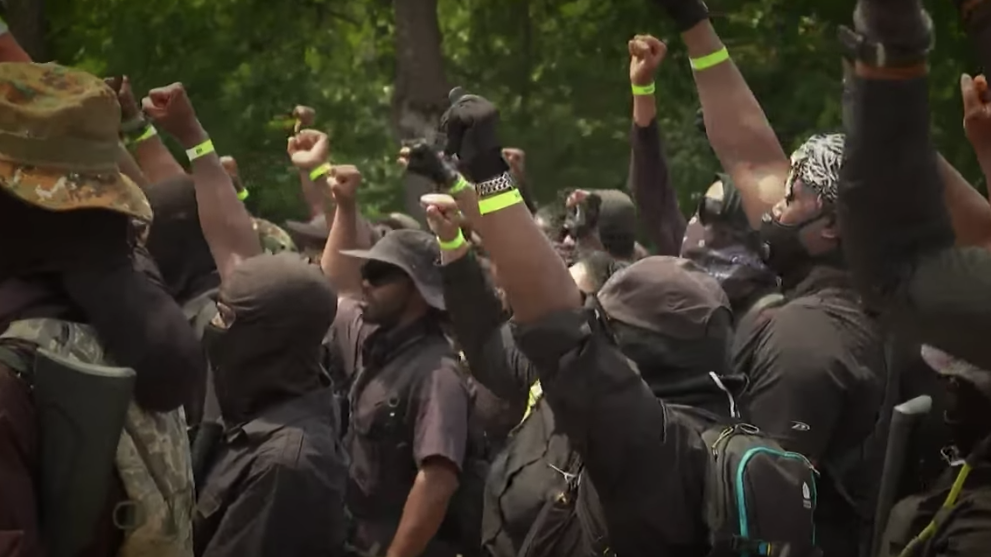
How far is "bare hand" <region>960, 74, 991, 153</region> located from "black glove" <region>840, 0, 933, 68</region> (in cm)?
107

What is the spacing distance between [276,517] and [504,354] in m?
1.12

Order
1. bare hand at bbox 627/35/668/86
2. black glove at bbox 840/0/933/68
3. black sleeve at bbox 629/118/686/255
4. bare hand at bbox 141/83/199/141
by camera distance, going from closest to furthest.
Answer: black glove at bbox 840/0/933/68, bare hand at bbox 141/83/199/141, bare hand at bbox 627/35/668/86, black sleeve at bbox 629/118/686/255

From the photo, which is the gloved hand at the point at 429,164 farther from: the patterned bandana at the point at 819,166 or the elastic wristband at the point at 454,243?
the patterned bandana at the point at 819,166

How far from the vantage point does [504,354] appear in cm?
469

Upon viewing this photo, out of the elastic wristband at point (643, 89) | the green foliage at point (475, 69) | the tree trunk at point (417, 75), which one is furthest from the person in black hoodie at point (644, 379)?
the tree trunk at point (417, 75)

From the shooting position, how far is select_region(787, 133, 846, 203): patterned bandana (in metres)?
4.30

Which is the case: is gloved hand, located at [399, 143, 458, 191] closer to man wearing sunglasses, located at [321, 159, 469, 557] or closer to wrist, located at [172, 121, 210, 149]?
man wearing sunglasses, located at [321, 159, 469, 557]

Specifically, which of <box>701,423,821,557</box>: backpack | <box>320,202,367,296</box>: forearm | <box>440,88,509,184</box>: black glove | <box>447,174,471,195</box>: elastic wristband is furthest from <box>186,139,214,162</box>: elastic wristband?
<box>701,423,821,557</box>: backpack

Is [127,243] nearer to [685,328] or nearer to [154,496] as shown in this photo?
[154,496]

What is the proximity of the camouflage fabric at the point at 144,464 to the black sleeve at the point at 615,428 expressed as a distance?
86cm

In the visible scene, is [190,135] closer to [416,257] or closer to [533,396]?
[416,257]

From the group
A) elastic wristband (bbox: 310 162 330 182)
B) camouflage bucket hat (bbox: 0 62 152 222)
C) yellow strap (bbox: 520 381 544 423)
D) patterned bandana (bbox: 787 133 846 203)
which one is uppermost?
camouflage bucket hat (bbox: 0 62 152 222)

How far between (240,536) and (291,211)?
27.6 feet

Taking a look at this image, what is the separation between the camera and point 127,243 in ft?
10.2
